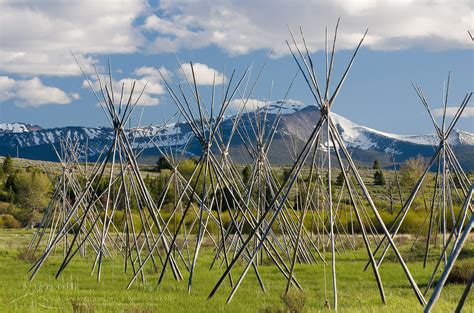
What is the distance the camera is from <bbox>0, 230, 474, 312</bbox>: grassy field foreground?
9.32 m

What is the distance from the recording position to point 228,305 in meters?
9.88

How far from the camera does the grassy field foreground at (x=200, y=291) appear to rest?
932cm

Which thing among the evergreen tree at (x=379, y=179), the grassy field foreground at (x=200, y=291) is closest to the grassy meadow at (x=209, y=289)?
the grassy field foreground at (x=200, y=291)

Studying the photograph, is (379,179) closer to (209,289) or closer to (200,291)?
(209,289)

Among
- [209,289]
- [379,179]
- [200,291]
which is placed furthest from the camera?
[379,179]

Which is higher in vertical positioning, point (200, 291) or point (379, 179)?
point (200, 291)

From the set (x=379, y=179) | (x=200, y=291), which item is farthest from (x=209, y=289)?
(x=379, y=179)

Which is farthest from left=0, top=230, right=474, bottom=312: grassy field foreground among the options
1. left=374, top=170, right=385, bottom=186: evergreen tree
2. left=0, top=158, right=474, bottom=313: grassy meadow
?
left=374, top=170, right=385, bottom=186: evergreen tree

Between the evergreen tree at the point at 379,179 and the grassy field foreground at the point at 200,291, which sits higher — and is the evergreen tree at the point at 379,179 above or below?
below

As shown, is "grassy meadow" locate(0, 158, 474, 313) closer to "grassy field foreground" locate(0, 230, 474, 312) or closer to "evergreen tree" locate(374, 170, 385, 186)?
"grassy field foreground" locate(0, 230, 474, 312)

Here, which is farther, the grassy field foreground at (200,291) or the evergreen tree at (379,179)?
the evergreen tree at (379,179)

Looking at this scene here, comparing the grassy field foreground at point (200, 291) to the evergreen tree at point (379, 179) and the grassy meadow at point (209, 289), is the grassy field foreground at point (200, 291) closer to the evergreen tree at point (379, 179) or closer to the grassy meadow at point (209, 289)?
A: the grassy meadow at point (209, 289)

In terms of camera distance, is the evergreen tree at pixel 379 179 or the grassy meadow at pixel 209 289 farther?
the evergreen tree at pixel 379 179

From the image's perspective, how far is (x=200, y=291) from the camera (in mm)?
12055
